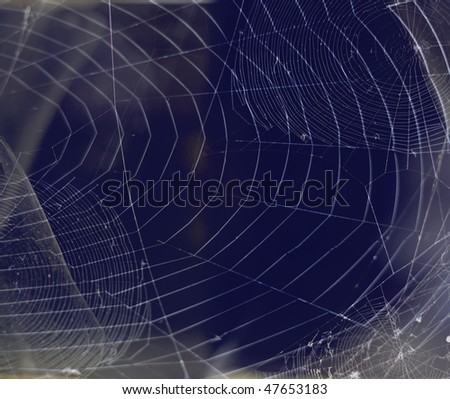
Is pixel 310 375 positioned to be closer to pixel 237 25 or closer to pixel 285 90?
pixel 285 90

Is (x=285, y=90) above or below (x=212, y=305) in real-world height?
above

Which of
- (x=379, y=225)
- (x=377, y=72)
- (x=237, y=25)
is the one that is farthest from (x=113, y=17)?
(x=379, y=225)

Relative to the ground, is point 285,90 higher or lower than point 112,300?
higher

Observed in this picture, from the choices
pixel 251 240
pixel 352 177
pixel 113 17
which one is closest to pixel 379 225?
pixel 352 177

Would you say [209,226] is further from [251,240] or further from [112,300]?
[112,300]

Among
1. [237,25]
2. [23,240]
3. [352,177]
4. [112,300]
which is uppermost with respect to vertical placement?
[237,25]

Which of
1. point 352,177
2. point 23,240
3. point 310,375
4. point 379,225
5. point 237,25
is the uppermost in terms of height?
point 237,25
